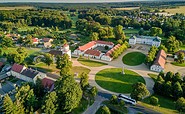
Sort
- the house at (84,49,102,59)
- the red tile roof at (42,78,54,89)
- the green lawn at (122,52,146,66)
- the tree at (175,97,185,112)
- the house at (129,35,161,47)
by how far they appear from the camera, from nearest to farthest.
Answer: the tree at (175,97,185,112), the red tile roof at (42,78,54,89), the green lawn at (122,52,146,66), the house at (84,49,102,59), the house at (129,35,161,47)

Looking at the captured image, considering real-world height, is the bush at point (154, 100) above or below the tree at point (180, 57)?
below

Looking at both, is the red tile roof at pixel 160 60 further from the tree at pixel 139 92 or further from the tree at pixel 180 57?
the tree at pixel 139 92

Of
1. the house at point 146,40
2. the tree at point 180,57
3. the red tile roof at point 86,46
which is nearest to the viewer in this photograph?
the tree at point 180,57

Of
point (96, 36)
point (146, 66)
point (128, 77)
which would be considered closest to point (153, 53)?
point (146, 66)

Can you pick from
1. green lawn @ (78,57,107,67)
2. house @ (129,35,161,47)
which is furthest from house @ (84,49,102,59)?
house @ (129,35,161,47)

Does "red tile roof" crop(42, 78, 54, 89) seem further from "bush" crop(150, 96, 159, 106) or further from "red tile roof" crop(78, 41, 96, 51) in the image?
"red tile roof" crop(78, 41, 96, 51)

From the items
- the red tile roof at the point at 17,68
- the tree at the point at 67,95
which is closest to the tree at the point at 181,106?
the tree at the point at 67,95

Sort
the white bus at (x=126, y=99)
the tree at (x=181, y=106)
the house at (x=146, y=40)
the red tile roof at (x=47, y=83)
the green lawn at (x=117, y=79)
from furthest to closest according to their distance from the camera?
the house at (x=146, y=40) < the green lawn at (x=117, y=79) < the red tile roof at (x=47, y=83) < the white bus at (x=126, y=99) < the tree at (x=181, y=106)
